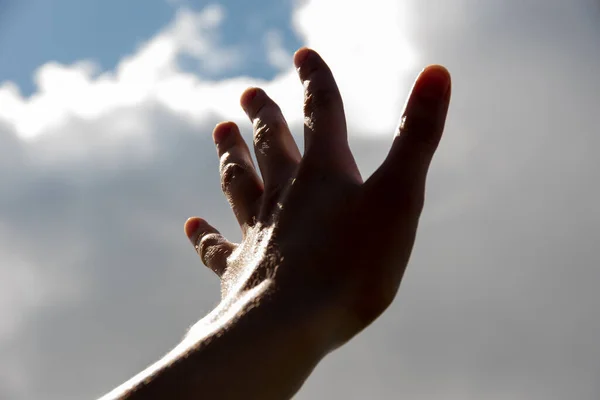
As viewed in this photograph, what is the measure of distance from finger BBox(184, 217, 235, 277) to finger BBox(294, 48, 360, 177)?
51.6 inches

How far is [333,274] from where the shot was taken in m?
2.82

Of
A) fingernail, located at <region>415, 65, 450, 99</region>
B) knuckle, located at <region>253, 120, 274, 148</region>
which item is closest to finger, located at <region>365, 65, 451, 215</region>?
fingernail, located at <region>415, 65, 450, 99</region>

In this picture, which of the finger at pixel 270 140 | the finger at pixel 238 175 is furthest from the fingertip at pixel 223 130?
the finger at pixel 270 140

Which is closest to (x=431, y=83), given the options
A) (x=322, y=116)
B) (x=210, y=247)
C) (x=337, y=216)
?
(x=322, y=116)

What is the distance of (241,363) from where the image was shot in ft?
8.58

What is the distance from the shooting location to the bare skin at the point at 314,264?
8.62 ft

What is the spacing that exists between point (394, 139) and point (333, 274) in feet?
2.36

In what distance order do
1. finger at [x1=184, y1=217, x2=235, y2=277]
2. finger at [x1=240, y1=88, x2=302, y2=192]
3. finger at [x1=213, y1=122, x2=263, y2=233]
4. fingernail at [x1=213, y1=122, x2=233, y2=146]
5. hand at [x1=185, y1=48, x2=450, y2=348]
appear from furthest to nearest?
fingernail at [x1=213, y1=122, x2=233, y2=146] < finger at [x1=184, y1=217, x2=235, y2=277] < finger at [x1=213, y1=122, x2=263, y2=233] < finger at [x1=240, y1=88, x2=302, y2=192] < hand at [x1=185, y1=48, x2=450, y2=348]

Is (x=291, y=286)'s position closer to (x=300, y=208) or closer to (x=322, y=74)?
(x=300, y=208)

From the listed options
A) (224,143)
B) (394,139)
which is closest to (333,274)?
Result: (394,139)

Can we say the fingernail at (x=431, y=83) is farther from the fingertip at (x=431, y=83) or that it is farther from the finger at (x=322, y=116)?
the finger at (x=322, y=116)

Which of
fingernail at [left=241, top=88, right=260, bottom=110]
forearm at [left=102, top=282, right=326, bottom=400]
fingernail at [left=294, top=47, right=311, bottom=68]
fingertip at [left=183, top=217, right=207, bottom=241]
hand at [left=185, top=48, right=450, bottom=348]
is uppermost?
fingernail at [left=241, top=88, right=260, bottom=110]

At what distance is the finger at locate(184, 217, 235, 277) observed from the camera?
4.34 m

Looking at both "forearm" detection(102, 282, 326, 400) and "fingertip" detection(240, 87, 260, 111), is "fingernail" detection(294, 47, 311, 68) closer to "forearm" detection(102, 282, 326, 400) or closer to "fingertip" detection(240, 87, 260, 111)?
"fingertip" detection(240, 87, 260, 111)
